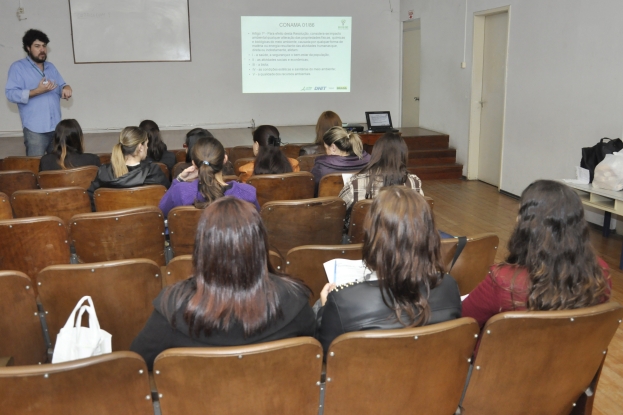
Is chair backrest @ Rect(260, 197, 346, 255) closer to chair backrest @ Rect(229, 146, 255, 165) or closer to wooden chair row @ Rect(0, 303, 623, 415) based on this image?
wooden chair row @ Rect(0, 303, 623, 415)

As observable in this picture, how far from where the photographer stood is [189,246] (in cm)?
307

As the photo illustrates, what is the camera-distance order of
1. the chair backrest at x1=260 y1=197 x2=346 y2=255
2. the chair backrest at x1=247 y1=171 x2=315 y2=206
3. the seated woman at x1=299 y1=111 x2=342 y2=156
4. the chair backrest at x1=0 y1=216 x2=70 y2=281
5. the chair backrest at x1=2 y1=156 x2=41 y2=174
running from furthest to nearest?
the seated woman at x1=299 y1=111 x2=342 y2=156, the chair backrest at x1=2 y1=156 x2=41 y2=174, the chair backrest at x1=247 y1=171 x2=315 y2=206, the chair backrest at x1=260 y1=197 x2=346 y2=255, the chair backrest at x1=0 y1=216 x2=70 y2=281

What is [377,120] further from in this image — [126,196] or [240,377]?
[240,377]

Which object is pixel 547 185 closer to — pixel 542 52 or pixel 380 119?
pixel 542 52

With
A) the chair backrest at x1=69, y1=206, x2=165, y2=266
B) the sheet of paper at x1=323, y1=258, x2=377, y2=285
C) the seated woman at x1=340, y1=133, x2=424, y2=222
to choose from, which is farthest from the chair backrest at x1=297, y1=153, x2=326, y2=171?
the sheet of paper at x1=323, y1=258, x2=377, y2=285

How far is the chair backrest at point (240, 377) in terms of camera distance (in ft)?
4.61

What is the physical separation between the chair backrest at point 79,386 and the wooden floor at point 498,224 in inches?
75.4

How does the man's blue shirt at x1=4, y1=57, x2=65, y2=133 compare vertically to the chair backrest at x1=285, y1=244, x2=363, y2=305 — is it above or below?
above

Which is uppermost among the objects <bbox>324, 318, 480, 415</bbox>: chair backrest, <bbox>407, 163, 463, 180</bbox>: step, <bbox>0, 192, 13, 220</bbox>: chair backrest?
<bbox>0, 192, 13, 220</bbox>: chair backrest

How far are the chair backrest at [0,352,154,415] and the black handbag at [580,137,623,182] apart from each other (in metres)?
4.37

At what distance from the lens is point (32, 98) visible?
5719 millimetres

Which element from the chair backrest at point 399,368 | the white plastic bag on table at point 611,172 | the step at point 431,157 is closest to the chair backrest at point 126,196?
the chair backrest at point 399,368

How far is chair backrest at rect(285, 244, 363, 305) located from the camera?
2305 millimetres

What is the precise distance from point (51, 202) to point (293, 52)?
6.62m
